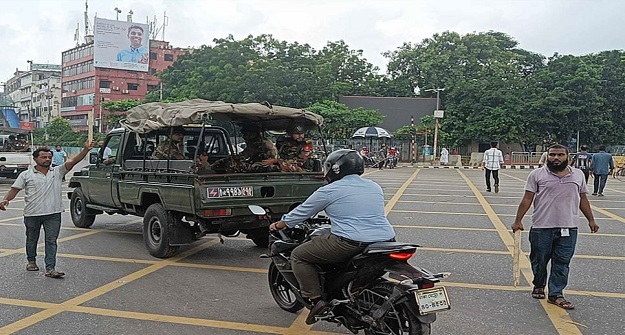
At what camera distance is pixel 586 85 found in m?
41.7

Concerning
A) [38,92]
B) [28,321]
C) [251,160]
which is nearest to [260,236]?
[251,160]

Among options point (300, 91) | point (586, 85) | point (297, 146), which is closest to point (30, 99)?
point (300, 91)

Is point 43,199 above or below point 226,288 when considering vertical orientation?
above

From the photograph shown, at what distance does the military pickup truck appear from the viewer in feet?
23.6

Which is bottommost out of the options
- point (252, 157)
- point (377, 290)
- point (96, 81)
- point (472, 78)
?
point (377, 290)

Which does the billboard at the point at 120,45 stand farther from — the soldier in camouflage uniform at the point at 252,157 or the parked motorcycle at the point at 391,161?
the soldier in camouflage uniform at the point at 252,157

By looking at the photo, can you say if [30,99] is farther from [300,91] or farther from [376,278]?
[376,278]

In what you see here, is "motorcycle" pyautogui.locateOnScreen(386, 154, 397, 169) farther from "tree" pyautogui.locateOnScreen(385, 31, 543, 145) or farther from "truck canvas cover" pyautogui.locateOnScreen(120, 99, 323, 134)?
"truck canvas cover" pyautogui.locateOnScreen(120, 99, 323, 134)

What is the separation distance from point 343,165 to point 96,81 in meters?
71.0

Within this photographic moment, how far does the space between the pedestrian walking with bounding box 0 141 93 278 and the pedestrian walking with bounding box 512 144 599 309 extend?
15.9ft

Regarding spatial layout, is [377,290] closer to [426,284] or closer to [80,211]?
[426,284]

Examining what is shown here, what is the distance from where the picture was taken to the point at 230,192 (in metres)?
7.17

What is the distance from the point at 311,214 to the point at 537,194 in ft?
8.50

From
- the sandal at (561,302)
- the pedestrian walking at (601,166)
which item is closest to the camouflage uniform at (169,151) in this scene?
the sandal at (561,302)
